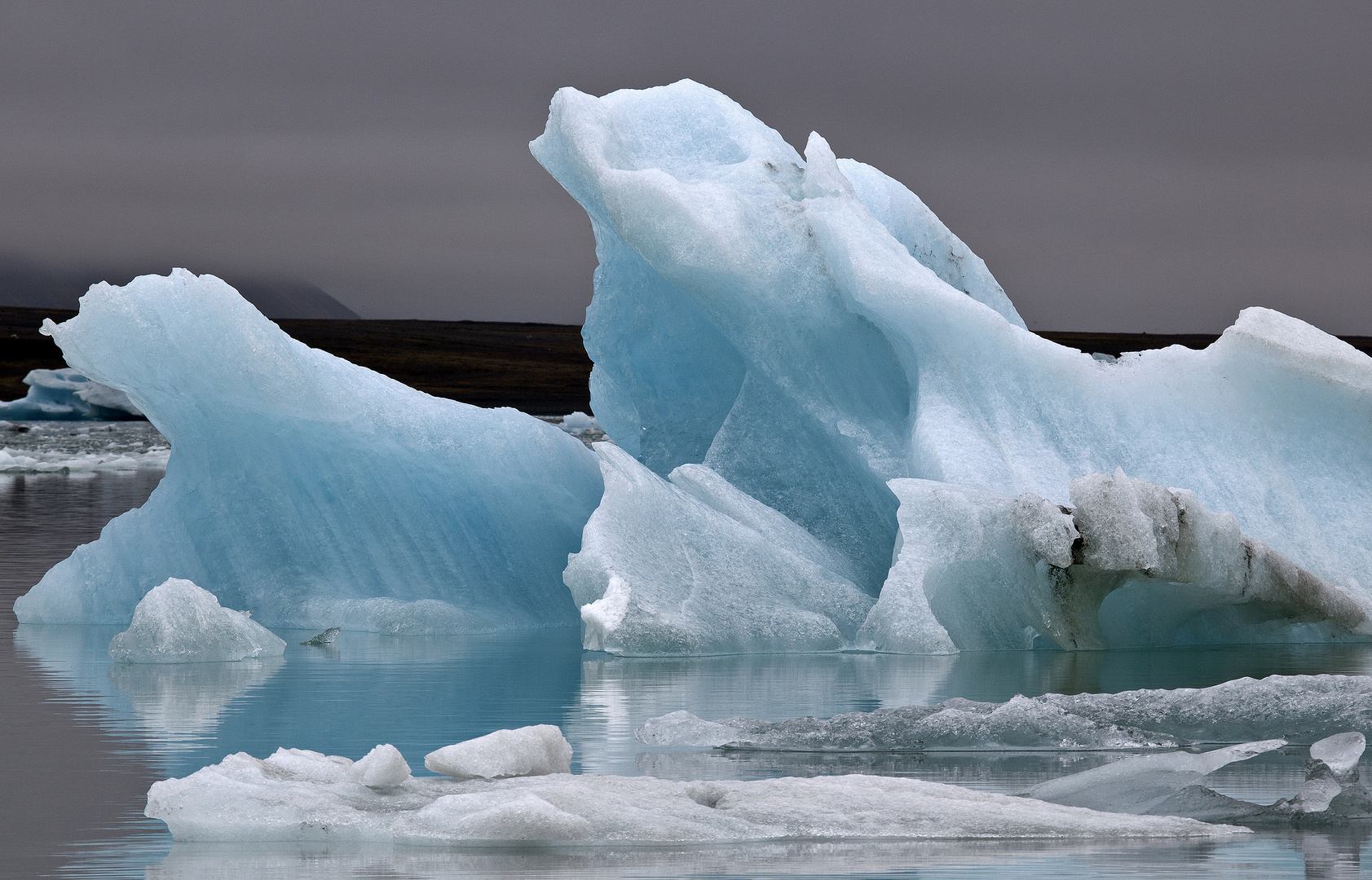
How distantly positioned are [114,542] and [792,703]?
4.40 meters

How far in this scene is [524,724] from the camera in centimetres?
605

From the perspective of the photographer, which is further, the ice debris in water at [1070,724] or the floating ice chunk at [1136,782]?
the ice debris in water at [1070,724]

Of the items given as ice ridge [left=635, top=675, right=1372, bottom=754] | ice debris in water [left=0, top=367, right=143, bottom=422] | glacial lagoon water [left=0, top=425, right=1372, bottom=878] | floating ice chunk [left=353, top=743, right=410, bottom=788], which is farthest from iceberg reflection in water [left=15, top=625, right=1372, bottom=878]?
ice debris in water [left=0, top=367, right=143, bottom=422]

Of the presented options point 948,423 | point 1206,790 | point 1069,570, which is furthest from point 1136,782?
point 948,423

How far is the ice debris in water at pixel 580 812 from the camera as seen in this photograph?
4086 millimetres

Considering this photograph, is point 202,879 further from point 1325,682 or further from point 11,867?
point 1325,682

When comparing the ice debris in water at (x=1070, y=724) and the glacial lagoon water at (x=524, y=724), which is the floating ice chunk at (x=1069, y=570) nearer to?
the glacial lagoon water at (x=524, y=724)

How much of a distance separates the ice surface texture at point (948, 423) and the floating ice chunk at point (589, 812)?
354cm

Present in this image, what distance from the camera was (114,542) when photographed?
30.7 ft

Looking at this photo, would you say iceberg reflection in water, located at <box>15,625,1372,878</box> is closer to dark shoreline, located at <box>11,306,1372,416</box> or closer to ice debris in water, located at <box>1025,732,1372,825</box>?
ice debris in water, located at <box>1025,732,1372,825</box>

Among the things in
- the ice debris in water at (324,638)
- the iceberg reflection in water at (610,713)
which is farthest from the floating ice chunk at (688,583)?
the ice debris in water at (324,638)

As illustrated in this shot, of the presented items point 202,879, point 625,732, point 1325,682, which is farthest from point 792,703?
point 202,879

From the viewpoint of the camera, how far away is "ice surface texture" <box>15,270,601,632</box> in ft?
30.4

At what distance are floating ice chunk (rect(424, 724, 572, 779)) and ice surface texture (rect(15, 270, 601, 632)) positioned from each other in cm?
457
